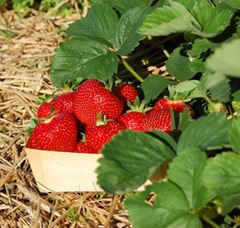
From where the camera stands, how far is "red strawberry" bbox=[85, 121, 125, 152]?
1233mm

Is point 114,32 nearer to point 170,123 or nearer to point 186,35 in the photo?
point 186,35

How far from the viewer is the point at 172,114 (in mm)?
1089

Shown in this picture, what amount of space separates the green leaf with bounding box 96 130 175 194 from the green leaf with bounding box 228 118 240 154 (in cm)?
16

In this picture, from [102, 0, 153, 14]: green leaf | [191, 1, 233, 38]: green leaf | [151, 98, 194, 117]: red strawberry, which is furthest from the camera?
[102, 0, 153, 14]: green leaf

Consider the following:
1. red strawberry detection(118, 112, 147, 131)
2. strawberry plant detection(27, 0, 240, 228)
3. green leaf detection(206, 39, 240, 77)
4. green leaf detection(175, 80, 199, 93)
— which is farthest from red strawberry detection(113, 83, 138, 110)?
green leaf detection(206, 39, 240, 77)

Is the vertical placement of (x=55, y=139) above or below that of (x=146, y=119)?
below

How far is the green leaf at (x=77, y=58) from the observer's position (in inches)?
56.4

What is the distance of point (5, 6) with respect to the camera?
265cm

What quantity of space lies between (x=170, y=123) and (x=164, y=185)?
36 centimetres

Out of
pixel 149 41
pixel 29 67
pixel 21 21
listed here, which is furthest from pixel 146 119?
pixel 21 21

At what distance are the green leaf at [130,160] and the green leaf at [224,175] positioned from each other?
0.12 meters

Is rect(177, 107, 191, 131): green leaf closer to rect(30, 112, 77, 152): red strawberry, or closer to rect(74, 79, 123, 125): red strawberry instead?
rect(74, 79, 123, 125): red strawberry

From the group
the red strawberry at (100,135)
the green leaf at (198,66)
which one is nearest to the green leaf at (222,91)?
the green leaf at (198,66)

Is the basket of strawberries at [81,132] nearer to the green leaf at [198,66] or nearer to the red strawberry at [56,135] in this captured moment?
the red strawberry at [56,135]
